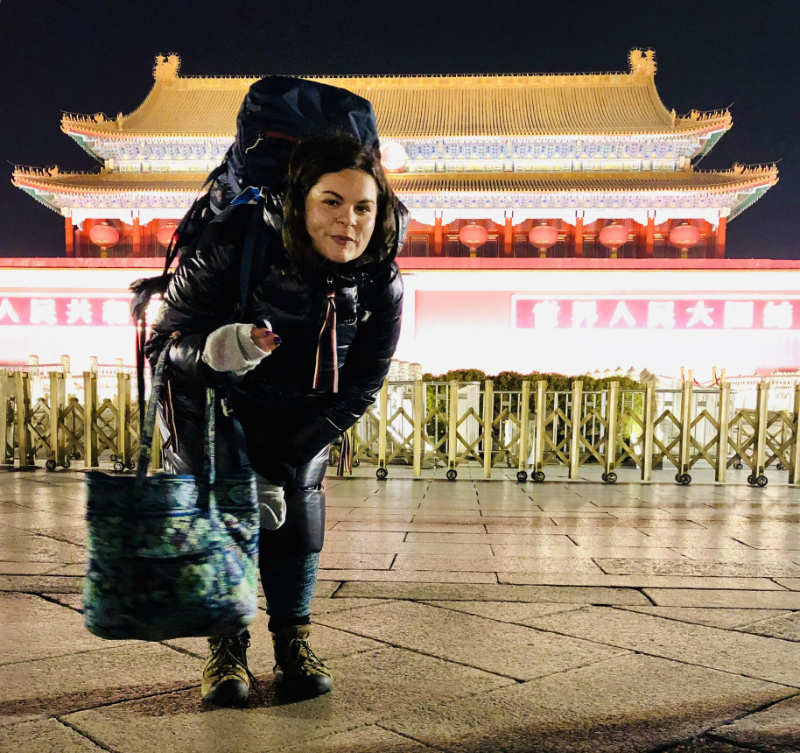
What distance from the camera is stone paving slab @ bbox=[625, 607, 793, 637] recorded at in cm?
258

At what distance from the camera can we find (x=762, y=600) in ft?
9.48

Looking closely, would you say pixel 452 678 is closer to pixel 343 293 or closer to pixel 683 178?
pixel 343 293

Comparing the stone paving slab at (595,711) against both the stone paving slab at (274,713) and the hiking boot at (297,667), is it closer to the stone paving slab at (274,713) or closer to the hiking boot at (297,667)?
the stone paving slab at (274,713)

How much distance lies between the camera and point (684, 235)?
1886cm

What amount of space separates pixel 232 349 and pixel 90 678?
42.8 inches

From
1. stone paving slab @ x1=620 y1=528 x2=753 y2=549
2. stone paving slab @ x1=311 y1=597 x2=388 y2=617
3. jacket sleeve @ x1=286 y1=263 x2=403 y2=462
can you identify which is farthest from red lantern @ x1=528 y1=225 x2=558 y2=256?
jacket sleeve @ x1=286 y1=263 x2=403 y2=462

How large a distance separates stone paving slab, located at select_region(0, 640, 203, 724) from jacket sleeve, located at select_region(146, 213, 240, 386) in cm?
88

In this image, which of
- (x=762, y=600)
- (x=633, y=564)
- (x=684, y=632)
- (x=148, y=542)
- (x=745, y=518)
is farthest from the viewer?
(x=745, y=518)

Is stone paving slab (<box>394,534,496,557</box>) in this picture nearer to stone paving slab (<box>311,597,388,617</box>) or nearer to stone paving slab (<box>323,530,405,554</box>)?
stone paving slab (<box>323,530,405,554</box>)

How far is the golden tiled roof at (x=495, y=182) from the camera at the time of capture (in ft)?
59.1

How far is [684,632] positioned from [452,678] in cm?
95

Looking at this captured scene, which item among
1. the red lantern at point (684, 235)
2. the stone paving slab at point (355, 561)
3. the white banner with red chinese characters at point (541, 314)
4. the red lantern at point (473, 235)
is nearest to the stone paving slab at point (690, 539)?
the stone paving slab at point (355, 561)

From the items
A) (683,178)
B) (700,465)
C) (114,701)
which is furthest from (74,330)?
→ (114,701)

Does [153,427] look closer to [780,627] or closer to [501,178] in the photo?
[780,627]
